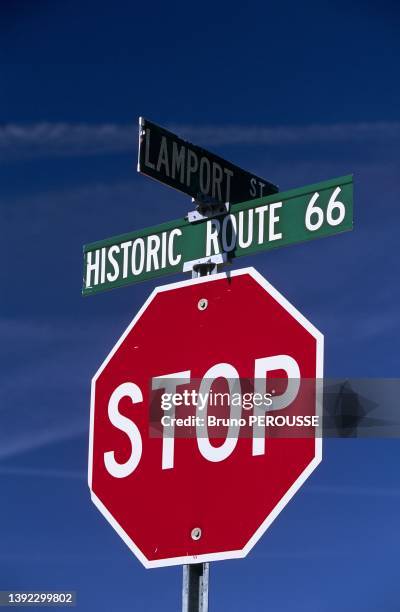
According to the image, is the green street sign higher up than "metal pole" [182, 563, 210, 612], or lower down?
higher up

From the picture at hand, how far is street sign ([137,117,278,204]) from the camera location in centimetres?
572

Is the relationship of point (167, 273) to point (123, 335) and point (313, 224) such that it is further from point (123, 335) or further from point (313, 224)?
point (313, 224)

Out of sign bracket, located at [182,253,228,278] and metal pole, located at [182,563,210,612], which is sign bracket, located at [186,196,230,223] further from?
metal pole, located at [182,563,210,612]

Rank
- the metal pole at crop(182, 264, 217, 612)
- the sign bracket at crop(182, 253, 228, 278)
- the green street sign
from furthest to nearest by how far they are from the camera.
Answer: the sign bracket at crop(182, 253, 228, 278) < the green street sign < the metal pole at crop(182, 264, 217, 612)

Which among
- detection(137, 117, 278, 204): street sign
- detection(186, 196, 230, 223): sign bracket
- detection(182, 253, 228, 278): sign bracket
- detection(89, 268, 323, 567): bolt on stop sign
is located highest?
detection(137, 117, 278, 204): street sign

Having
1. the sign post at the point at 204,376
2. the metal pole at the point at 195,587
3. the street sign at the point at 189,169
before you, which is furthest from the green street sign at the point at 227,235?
the metal pole at the point at 195,587

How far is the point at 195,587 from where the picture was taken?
505 centimetres

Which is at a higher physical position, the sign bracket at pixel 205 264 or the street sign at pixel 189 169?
the street sign at pixel 189 169

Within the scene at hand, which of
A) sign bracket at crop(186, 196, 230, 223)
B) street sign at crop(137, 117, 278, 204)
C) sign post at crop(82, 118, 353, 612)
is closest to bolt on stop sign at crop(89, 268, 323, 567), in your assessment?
sign post at crop(82, 118, 353, 612)

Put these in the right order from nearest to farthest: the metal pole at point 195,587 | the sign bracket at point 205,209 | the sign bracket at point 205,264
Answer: the metal pole at point 195,587
the sign bracket at point 205,264
the sign bracket at point 205,209

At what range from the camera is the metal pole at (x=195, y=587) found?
5.04m

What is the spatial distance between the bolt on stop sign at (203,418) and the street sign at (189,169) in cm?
54

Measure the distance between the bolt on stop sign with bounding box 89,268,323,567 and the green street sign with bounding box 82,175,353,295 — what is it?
222mm

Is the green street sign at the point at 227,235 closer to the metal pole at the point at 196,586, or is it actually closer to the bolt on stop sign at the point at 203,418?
the bolt on stop sign at the point at 203,418
